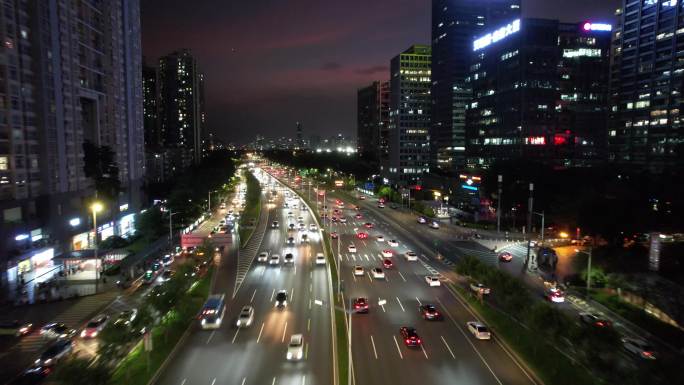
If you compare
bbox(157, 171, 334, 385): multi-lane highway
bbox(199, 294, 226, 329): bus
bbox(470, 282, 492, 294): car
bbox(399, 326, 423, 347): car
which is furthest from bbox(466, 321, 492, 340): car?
bbox(199, 294, 226, 329): bus

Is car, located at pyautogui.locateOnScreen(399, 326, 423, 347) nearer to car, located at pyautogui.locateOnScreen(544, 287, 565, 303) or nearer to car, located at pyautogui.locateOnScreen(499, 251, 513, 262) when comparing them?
car, located at pyautogui.locateOnScreen(544, 287, 565, 303)

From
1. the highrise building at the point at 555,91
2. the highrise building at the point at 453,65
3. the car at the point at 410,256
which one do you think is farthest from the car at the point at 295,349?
the highrise building at the point at 453,65

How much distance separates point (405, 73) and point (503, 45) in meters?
48.0

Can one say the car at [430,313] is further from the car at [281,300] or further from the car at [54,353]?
the car at [54,353]

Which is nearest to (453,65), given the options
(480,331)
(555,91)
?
(555,91)

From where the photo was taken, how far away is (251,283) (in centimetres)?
4300

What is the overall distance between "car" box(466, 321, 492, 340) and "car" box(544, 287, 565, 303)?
11197 mm

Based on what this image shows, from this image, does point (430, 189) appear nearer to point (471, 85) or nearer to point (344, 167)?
point (471, 85)

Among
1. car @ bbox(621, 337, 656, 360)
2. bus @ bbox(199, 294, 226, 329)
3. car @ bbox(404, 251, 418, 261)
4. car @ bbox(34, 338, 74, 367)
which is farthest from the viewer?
car @ bbox(404, 251, 418, 261)

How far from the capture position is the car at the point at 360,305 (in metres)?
34.0

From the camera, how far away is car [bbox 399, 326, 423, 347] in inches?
1115

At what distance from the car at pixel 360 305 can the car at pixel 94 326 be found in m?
18.2

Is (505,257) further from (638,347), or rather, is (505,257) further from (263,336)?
(263,336)

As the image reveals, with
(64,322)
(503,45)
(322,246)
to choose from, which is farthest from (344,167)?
(64,322)
